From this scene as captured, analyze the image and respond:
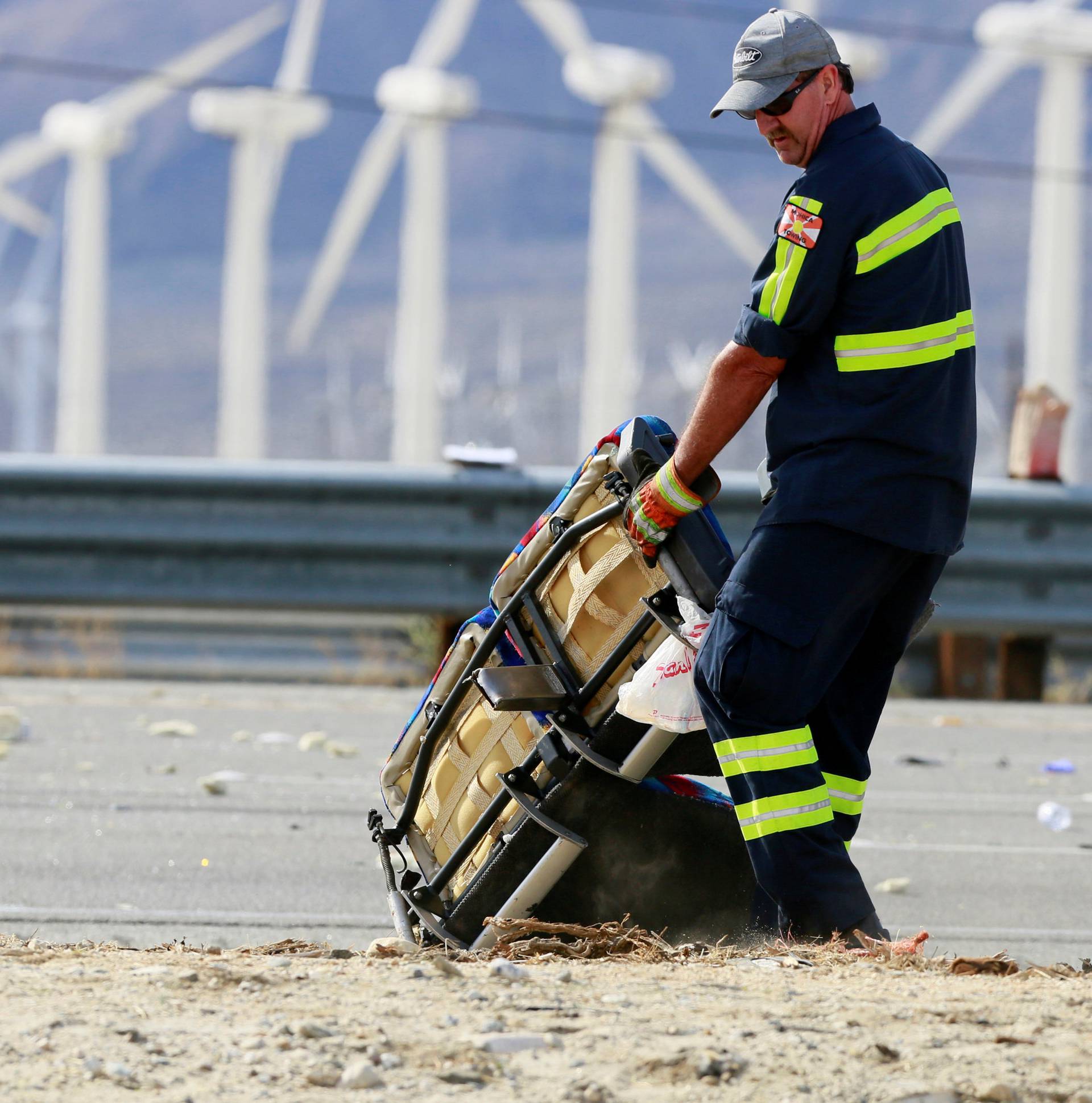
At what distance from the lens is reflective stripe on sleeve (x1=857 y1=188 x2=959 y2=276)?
3.61 metres

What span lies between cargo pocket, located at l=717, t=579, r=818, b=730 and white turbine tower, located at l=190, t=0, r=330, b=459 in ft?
110

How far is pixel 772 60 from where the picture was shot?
3658 mm

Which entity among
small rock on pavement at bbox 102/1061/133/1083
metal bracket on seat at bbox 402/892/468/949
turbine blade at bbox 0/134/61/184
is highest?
turbine blade at bbox 0/134/61/184

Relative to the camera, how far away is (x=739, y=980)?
10.6ft

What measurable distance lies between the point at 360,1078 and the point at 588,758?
4.09ft

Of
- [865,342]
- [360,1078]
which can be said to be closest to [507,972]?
[360,1078]

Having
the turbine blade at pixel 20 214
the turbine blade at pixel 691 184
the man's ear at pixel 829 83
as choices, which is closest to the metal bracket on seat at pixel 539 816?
the man's ear at pixel 829 83

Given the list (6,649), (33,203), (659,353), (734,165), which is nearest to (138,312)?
(33,203)

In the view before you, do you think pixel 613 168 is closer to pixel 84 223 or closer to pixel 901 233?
pixel 84 223

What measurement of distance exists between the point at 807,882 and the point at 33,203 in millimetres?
150901

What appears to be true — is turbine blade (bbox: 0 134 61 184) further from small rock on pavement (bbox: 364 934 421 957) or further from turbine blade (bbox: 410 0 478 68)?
small rock on pavement (bbox: 364 934 421 957)

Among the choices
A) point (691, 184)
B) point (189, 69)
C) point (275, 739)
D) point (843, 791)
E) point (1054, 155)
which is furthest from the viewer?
point (1054, 155)

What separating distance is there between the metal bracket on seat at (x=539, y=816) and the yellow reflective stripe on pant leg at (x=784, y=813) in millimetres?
358

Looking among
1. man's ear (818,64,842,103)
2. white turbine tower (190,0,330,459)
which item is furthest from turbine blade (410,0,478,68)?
man's ear (818,64,842,103)
